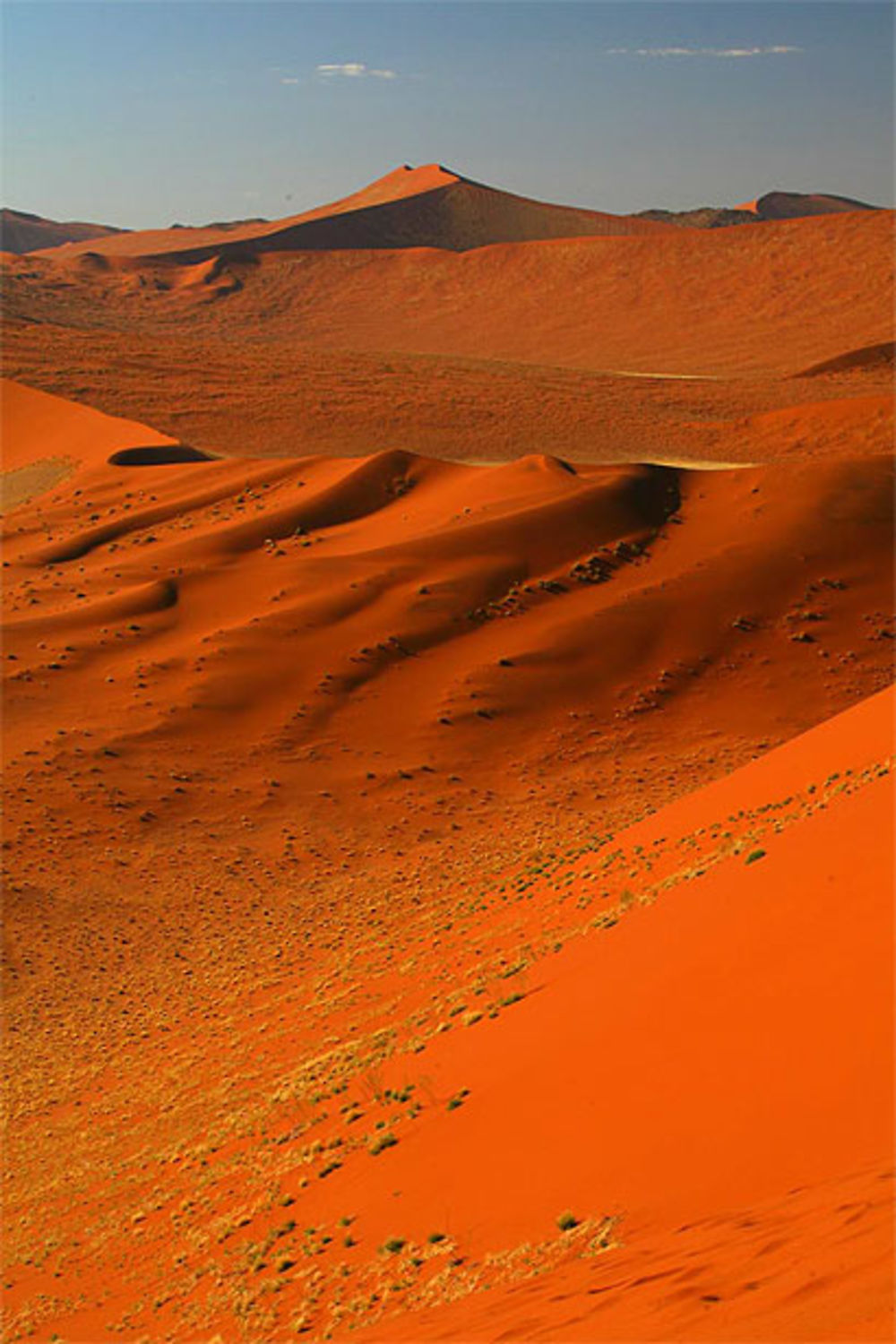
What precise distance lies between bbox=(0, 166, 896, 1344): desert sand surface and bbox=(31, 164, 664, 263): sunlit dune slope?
237ft

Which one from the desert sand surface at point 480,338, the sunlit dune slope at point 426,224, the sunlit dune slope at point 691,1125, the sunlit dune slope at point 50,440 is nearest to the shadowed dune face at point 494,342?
the desert sand surface at point 480,338

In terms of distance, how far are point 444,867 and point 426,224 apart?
123467 millimetres

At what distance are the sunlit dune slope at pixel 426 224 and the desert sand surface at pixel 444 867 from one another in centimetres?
7223

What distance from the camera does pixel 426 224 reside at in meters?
135

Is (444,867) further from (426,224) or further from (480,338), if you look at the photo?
(426,224)

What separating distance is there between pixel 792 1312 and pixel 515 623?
24.3 metres

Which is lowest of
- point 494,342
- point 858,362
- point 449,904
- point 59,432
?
point 449,904

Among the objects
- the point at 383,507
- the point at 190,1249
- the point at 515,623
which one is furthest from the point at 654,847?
the point at 383,507

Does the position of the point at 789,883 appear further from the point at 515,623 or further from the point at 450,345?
the point at 450,345

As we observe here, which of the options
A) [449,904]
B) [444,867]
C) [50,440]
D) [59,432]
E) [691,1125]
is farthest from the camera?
[59,432]

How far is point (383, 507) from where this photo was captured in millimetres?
35969

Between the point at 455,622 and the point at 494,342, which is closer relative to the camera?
the point at 455,622

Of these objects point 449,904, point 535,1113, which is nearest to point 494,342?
point 449,904

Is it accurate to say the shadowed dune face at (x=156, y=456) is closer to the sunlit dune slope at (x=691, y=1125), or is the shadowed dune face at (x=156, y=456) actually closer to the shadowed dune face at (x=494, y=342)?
the shadowed dune face at (x=494, y=342)
